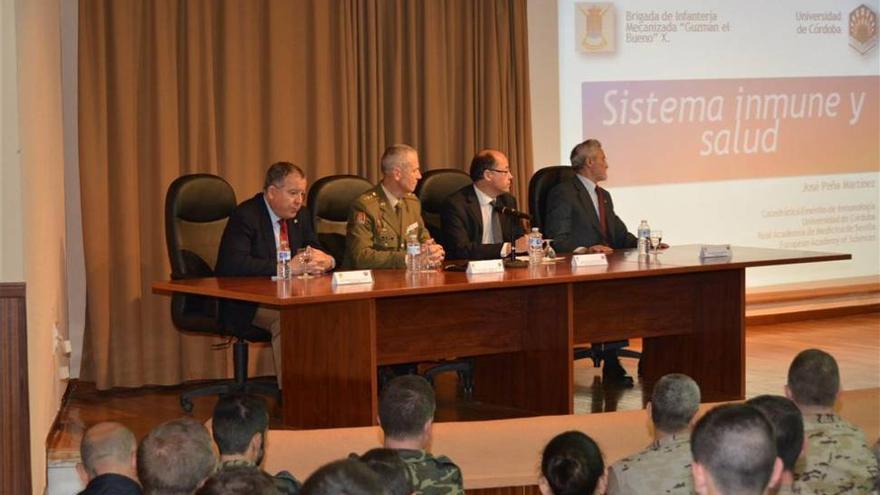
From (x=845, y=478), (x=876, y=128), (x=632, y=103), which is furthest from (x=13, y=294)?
(x=876, y=128)

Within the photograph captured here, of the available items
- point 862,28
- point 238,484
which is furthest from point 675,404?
point 862,28

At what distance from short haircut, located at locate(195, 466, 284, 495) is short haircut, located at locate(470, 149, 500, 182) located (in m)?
4.43

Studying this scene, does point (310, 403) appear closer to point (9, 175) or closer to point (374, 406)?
point (374, 406)

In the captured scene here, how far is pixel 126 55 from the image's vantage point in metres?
7.07

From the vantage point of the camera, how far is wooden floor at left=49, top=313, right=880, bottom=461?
20.9ft

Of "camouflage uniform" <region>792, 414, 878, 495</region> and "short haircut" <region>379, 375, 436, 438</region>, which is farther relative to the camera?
"camouflage uniform" <region>792, 414, 878, 495</region>

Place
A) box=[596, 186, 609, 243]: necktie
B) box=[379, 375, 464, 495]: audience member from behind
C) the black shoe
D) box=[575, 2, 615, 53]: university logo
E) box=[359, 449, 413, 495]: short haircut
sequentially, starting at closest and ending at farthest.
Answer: box=[359, 449, 413, 495]: short haircut < box=[379, 375, 464, 495]: audience member from behind < the black shoe < box=[596, 186, 609, 243]: necktie < box=[575, 2, 615, 53]: university logo

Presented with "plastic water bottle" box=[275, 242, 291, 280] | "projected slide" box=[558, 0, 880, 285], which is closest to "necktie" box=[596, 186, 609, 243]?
"projected slide" box=[558, 0, 880, 285]

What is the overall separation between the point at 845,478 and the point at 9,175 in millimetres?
3151

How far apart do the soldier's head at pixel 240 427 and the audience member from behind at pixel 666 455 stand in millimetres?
928

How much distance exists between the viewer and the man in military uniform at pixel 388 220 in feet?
21.0

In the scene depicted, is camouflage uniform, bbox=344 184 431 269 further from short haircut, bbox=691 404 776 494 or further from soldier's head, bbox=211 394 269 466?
short haircut, bbox=691 404 776 494

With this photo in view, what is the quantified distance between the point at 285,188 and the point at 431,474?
124 inches

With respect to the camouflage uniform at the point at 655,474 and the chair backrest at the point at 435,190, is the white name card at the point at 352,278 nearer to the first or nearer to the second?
the chair backrest at the point at 435,190
